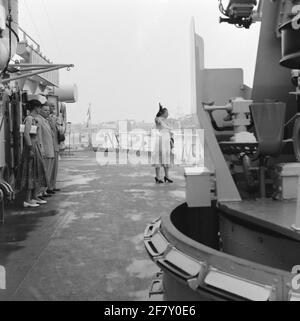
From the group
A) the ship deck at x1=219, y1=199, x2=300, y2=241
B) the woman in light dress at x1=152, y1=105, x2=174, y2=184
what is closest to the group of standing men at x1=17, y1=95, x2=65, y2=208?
the woman in light dress at x1=152, y1=105, x2=174, y2=184

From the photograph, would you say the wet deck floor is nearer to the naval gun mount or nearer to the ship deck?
the naval gun mount

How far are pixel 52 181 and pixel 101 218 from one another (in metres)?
2.88

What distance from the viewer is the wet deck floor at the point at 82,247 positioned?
3.36m

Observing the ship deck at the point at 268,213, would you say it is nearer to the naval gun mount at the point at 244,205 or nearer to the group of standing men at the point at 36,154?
the naval gun mount at the point at 244,205

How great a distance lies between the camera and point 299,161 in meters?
2.83

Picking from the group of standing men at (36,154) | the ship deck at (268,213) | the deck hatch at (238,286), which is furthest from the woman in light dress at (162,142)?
the deck hatch at (238,286)

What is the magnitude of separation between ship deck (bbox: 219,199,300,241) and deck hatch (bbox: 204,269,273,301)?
16.9 inches

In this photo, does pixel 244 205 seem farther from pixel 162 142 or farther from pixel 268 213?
pixel 162 142

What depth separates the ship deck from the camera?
2062mm

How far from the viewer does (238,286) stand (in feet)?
5.42

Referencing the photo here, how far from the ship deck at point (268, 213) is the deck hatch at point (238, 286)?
0.43m
